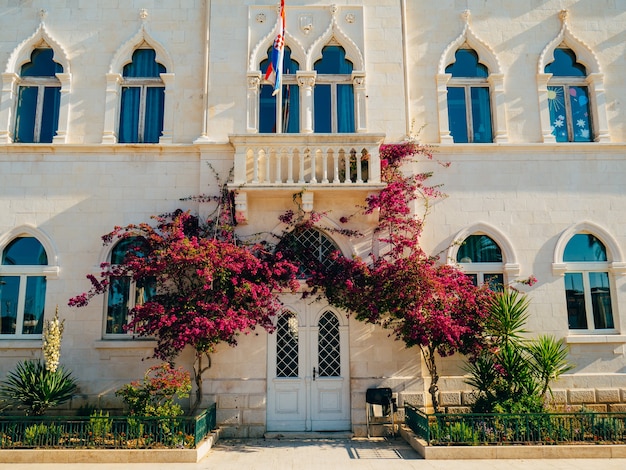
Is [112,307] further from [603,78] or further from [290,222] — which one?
[603,78]

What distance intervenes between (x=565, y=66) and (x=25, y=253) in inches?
523

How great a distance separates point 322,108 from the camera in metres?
12.3

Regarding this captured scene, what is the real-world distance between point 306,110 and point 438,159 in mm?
3205

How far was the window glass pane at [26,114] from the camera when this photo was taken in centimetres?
1214

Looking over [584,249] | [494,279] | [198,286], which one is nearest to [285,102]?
[198,286]

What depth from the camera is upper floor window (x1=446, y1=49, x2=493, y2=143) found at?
12.3m

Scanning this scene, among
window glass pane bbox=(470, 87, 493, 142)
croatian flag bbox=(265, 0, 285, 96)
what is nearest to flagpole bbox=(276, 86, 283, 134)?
croatian flag bbox=(265, 0, 285, 96)

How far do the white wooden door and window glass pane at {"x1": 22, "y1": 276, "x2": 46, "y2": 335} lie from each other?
16.5 feet

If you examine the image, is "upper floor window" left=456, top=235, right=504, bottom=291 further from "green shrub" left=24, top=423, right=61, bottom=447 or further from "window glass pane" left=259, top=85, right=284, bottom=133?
"green shrub" left=24, top=423, right=61, bottom=447

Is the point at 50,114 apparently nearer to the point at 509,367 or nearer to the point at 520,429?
the point at 509,367

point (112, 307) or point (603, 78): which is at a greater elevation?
point (603, 78)

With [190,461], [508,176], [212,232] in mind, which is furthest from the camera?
[508,176]

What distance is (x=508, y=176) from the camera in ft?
38.9

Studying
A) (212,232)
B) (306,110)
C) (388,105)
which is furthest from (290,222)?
(388,105)
